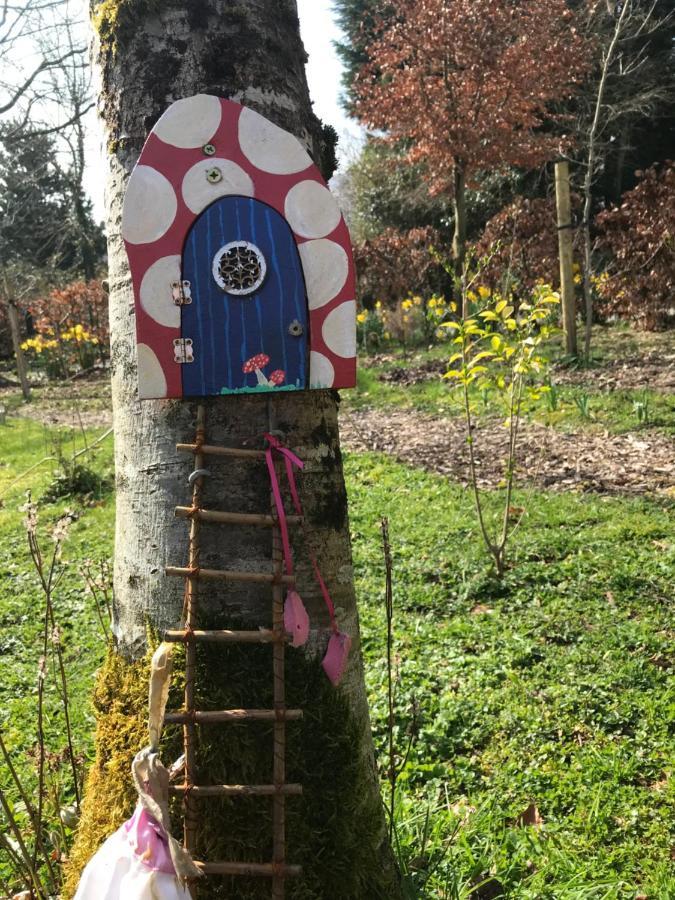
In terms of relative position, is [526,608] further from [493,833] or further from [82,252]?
[82,252]

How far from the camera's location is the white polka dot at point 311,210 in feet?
4.35

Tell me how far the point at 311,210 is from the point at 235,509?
2.06 feet

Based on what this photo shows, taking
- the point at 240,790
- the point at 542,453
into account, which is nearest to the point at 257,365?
the point at 240,790

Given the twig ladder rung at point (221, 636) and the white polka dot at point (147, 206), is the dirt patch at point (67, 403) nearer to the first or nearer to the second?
the white polka dot at point (147, 206)

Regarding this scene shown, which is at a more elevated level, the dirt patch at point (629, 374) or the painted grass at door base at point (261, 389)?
the dirt patch at point (629, 374)

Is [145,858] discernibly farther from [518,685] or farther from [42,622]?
[42,622]

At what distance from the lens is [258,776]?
4.29ft

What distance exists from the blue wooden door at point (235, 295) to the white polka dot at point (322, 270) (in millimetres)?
41

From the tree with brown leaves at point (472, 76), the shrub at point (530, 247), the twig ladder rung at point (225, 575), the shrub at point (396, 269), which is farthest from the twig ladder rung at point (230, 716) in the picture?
the shrub at point (396, 269)

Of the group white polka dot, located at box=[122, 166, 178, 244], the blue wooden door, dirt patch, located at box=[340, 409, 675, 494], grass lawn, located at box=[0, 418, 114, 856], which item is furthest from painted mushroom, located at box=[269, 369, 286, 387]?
dirt patch, located at box=[340, 409, 675, 494]

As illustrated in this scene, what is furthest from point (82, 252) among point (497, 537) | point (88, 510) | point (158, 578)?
point (158, 578)

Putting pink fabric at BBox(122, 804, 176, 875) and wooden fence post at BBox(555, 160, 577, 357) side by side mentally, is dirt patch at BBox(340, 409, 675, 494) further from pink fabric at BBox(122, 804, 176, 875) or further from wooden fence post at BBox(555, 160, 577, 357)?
pink fabric at BBox(122, 804, 176, 875)

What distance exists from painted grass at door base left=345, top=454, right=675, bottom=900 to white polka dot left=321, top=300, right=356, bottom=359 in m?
1.38

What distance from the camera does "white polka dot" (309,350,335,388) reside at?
135 cm
